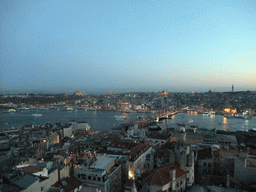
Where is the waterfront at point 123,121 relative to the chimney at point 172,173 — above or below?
below

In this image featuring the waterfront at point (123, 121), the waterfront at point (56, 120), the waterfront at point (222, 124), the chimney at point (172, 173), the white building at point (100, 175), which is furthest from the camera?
the waterfront at point (56, 120)

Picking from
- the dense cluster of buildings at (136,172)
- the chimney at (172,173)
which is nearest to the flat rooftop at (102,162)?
the dense cluster of buildings at (136,172)

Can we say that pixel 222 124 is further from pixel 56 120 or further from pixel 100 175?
pixel 100 175

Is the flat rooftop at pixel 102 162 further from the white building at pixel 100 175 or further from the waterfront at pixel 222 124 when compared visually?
the waterfront at pixel 222 124

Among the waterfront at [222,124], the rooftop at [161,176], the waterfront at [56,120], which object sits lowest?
the waterfront at [56,120]

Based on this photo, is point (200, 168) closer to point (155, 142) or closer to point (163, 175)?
point (163, 175)

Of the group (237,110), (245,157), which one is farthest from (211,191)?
(237,110)

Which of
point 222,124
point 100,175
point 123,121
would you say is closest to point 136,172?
point 100,175

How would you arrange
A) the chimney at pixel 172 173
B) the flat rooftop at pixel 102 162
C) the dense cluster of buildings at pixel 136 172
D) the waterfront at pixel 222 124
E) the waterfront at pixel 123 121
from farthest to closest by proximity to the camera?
the waterfront at pixel 123 121 < the waterfront at pixel 222 124 < the flat rooftop at pixel 102 162 < the chimney at pixel 172 173 < the dense cluster of buildings at pixel 136 172

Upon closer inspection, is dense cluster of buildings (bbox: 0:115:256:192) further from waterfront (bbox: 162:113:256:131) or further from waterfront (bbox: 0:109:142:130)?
waterfront (bbox: 0:109:142:130)

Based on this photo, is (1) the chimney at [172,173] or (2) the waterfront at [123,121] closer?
(1) the chimney at [172,173]

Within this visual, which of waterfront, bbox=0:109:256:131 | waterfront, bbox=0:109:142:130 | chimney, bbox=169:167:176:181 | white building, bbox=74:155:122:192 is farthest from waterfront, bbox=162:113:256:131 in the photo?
Answer: chimney, bbox=169:167:176:181
